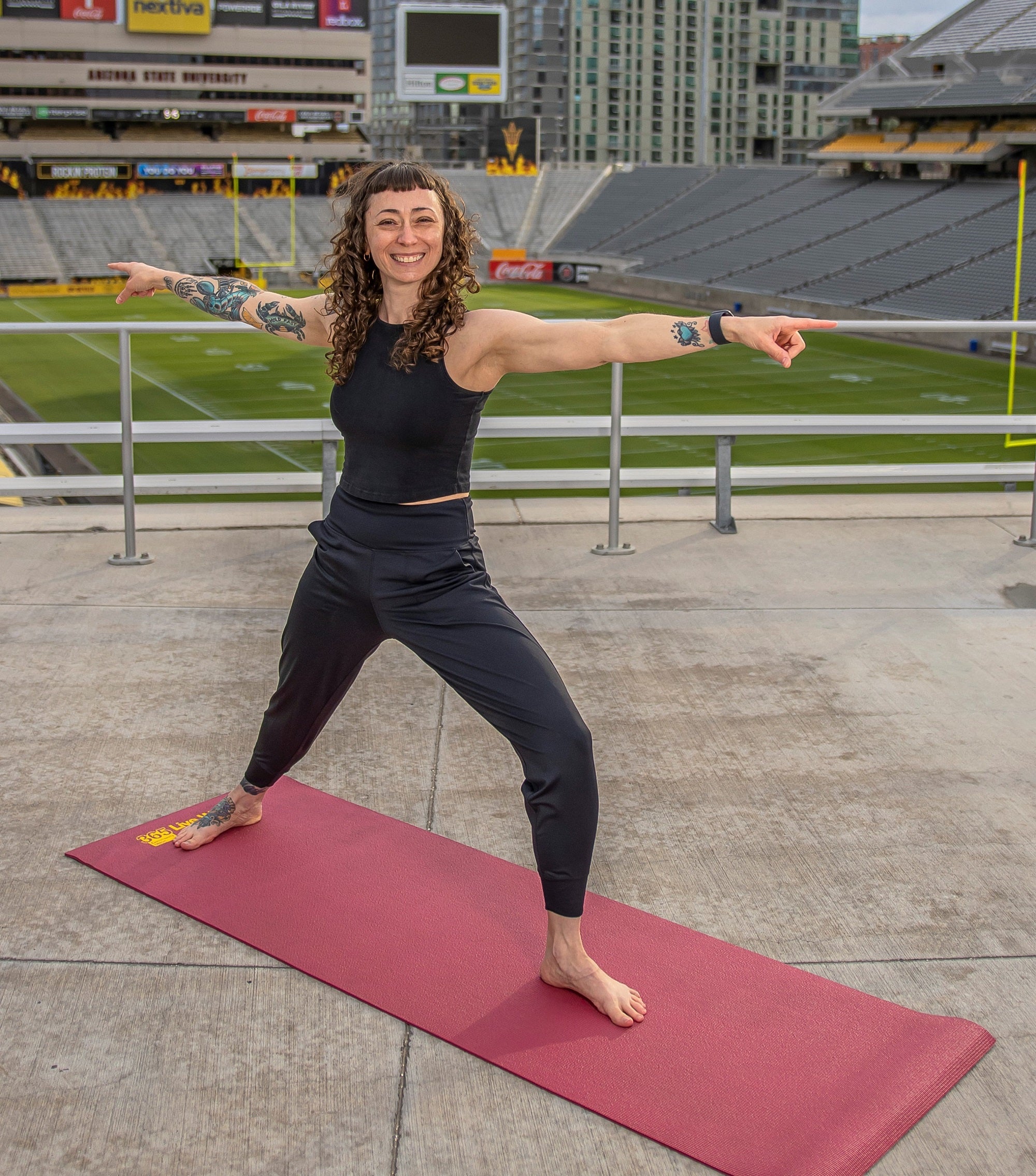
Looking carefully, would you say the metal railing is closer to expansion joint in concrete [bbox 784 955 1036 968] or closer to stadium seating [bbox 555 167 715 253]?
expansion joint in concrete [bbox 784 955 1036 968]

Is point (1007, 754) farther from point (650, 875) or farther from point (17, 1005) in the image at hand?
point (17, 1005)

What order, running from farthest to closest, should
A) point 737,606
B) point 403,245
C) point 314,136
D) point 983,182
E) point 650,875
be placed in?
point 314,136
point 983,182
point 737,606
point 650,875
point 403,245

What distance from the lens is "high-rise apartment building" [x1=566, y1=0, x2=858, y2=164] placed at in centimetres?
14562

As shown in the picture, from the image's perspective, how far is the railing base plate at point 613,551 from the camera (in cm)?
695

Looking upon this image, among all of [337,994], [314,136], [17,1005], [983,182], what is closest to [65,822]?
[17,1005]

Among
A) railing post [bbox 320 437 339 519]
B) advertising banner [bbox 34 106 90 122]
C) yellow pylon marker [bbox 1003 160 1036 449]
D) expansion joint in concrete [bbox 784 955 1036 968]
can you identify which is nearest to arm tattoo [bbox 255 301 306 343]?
expansion joint in concrete [bbox 784 955 1036 968]

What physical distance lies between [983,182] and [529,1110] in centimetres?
4251

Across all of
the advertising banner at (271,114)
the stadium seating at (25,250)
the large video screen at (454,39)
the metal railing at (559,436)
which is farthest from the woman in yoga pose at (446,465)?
the advertising banner at (271,114)

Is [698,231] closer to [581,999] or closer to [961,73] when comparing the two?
[961,73]

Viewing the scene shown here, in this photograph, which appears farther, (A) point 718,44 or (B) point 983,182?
(A) point 718,44

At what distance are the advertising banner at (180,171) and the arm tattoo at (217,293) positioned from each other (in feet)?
200

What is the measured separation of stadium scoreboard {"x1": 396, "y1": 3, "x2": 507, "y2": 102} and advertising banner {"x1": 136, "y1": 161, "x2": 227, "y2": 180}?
358 inches

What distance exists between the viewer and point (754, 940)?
3.27m

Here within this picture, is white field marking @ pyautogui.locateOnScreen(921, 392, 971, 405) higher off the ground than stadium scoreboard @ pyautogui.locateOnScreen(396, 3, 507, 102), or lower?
lower
